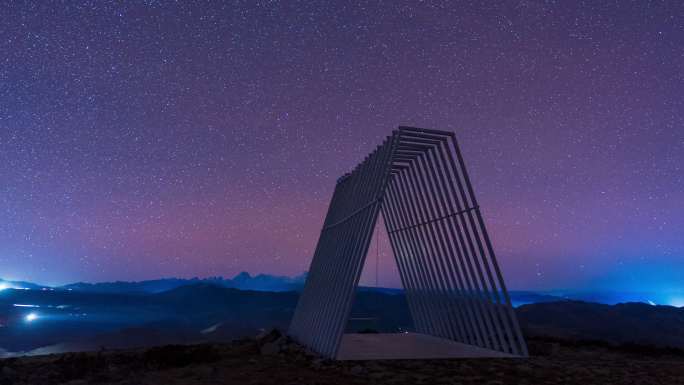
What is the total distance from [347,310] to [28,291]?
10410 cm

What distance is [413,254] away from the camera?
38.7 ft

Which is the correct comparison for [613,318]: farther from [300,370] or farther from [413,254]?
[300,370]

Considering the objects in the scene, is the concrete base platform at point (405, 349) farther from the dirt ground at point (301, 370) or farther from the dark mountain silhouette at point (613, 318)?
the dark mountain silhouette at point (613, 318)

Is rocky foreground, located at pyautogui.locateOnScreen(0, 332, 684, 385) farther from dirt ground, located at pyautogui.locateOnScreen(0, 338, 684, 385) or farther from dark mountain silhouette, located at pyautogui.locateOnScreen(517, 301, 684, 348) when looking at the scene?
dark mountain silhouette, located at pyautogui.locateOnScreen(517, 301, 684, 348)

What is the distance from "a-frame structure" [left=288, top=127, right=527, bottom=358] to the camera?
856cm

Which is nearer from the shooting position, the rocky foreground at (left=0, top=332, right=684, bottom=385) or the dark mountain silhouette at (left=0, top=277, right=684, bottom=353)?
the rocky foreground at (left=0, top=332, right=684, bottom=385)

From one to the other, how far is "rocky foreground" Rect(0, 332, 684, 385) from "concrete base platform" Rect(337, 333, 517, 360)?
1.48ft

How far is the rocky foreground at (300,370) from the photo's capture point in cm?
675

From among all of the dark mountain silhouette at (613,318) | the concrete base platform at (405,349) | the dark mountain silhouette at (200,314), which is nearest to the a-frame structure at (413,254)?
the concrete base platform at (405,349)

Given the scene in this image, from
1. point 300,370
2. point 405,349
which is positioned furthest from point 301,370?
point 405,349

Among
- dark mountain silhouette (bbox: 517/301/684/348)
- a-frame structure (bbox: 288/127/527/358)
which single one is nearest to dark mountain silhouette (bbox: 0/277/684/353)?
dark mountain silhouette (bbox: 517/301/684/348)

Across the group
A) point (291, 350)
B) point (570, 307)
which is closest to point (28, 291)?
point (570, 307)

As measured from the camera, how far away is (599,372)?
7.43m

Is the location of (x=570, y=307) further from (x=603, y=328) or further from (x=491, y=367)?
(x=491, y=367)
